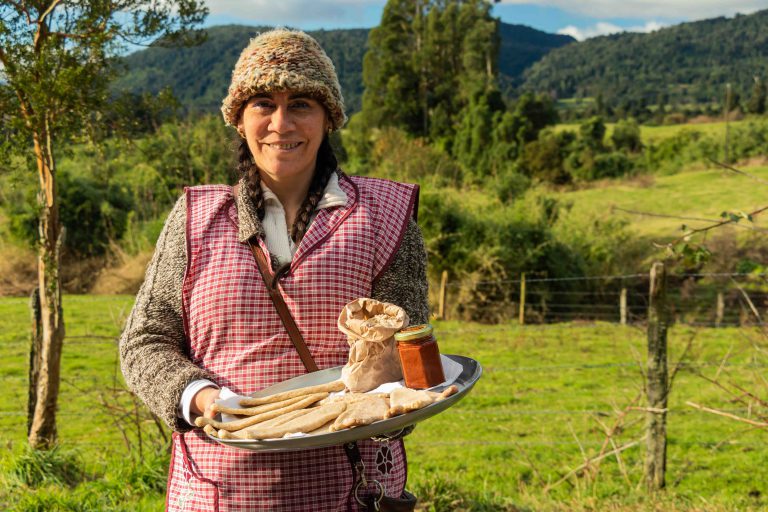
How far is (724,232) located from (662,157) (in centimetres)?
2700

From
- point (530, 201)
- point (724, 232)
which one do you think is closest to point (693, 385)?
point (530, 201)

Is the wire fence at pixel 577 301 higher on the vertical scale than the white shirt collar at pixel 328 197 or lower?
lower

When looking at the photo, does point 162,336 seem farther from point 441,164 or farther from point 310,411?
point 441,164

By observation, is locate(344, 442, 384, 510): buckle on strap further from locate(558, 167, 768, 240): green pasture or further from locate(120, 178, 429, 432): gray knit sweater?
locate(558, 167, 768, 240): green pasture

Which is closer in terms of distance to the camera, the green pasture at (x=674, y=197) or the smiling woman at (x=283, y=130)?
the smiling woman at (x=283, y=130)

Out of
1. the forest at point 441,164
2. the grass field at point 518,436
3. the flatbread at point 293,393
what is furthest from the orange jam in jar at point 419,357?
the grass field at point 518,436

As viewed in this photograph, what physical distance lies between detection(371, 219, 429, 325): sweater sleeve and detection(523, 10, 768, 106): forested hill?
12358 cm

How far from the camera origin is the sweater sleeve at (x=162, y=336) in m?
1.67

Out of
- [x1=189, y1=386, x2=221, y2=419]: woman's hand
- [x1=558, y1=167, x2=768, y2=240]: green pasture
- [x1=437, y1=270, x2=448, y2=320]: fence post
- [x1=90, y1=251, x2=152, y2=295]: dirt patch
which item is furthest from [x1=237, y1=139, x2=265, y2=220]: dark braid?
[x1=558, y1=167, x2=768, y2=240]: green pasture

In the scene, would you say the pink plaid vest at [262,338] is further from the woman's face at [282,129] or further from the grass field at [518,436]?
the grass field at [518,436]

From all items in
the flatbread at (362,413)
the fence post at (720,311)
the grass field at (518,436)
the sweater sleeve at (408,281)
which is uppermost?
the sweater sleeve at (408,281)

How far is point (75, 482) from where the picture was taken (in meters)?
4.64

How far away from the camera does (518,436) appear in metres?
8.62

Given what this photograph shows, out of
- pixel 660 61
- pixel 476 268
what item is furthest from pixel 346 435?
pixel 660 61
